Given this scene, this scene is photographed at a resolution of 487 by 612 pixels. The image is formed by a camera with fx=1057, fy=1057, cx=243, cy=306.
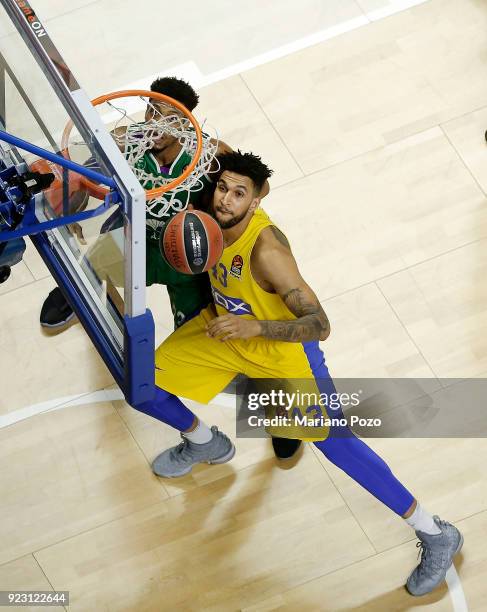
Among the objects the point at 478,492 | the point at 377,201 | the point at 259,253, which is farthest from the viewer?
the point at 377,201

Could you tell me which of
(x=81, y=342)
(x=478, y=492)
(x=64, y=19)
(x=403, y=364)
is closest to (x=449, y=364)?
(x=403, y=364)

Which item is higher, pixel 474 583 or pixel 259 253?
pixel 259 253

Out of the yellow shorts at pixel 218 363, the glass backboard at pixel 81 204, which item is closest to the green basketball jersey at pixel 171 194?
the glass backboard at pixel 81 204

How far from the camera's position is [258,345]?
14.0 ft

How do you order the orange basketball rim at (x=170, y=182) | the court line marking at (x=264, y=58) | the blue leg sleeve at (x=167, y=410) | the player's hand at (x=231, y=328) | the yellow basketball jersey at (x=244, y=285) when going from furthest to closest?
1. the court line marking at (x=264, y=58)
2. the blue leg sleeve at (x=167, y=410)
3. the yellow basketball jersey at (x=244, y=285)
4. the player's hand at (x=231, y=328)
5. the orange basketball rim at (x=170, y=182)

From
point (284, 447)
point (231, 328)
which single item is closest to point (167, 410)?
point (231, 328)

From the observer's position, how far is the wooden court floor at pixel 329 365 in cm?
461

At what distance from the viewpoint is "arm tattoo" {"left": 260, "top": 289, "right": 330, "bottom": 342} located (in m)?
4.02

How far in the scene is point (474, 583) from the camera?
15.0ft

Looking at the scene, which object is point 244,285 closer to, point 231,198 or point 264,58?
point 231,198

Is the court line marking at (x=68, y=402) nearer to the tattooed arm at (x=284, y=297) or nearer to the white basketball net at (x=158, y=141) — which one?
the tattooed arm at (x=284, y=297)

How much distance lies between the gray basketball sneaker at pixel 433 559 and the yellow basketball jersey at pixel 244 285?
117cm

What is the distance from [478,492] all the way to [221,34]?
301cm

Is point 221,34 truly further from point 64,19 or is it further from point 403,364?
point 403,364
